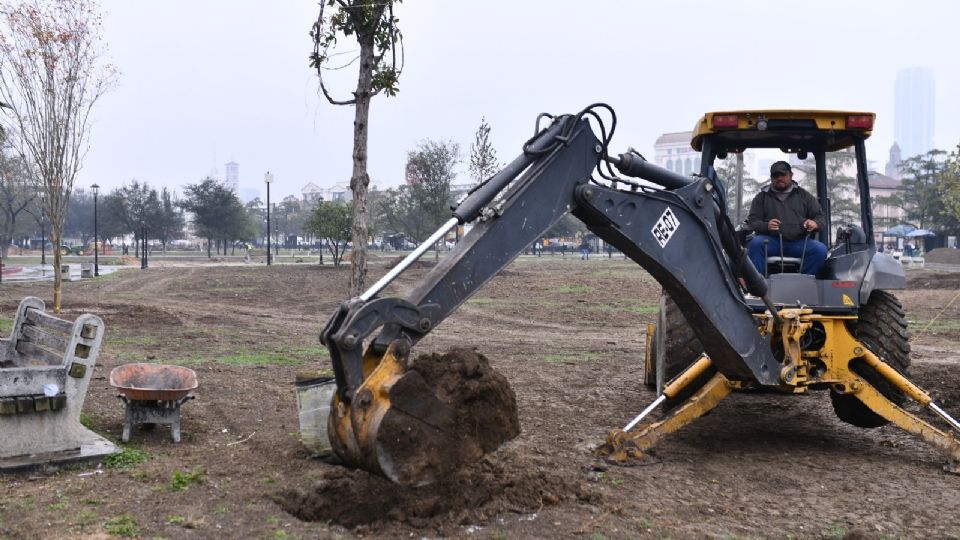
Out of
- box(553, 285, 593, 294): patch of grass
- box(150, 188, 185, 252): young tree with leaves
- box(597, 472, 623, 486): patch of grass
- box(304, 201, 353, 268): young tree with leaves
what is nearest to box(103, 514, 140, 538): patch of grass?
box(597, 472, 623, 486): patch of grass

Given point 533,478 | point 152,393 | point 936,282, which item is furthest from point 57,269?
point 936,282

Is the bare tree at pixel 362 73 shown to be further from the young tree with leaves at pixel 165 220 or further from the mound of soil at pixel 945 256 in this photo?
the young tree with leaves at pixel 165 220

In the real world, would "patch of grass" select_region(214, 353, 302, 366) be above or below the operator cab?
below

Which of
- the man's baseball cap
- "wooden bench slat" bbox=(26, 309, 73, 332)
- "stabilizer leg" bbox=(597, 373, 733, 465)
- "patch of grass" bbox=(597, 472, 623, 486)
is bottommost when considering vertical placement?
"patch of grass" bbox=(597, 472, 623, 486)

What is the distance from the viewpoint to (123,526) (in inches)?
198

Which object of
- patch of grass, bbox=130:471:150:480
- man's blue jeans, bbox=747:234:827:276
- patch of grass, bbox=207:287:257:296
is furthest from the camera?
patch of grass, bbox=207:287:257:296

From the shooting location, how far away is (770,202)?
26.1 ft

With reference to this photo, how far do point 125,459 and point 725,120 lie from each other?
5573 millimetres

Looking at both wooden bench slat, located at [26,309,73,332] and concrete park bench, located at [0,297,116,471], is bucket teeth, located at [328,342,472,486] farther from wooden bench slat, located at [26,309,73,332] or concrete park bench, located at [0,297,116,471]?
wooden bench slat, located at [26,309,73,332]

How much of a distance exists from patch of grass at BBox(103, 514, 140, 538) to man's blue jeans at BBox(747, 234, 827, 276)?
5.33 meters

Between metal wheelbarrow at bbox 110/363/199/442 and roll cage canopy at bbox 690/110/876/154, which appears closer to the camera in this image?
metal wheelbarrow at bbox 110/363/199/442

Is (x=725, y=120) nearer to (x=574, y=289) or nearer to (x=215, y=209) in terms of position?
(x=574, y=289)

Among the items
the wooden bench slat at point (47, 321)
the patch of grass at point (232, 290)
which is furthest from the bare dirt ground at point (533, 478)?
the patch of grass at point (232, 290)

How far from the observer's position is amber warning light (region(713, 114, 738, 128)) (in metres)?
7.85
